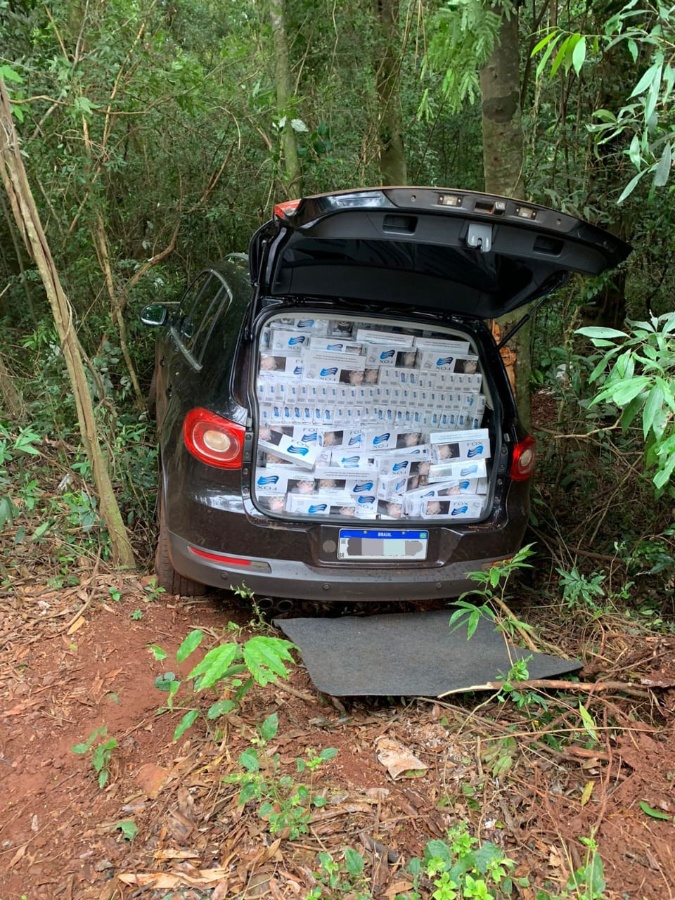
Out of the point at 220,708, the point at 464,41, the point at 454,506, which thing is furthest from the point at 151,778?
the point at 464,41

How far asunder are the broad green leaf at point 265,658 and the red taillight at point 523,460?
167cm

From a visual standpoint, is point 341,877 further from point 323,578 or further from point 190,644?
point 323,578

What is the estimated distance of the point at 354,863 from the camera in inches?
68.5

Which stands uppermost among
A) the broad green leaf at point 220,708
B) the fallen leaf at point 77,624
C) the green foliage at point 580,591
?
the broad green leaf at point 220,708

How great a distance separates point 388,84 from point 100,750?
6.99 metres

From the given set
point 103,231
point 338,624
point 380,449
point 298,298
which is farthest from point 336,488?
point 103,231

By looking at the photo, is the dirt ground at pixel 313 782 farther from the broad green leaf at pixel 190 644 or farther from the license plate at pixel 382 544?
the license plate at pixel 382 544

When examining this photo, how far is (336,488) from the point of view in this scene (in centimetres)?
332

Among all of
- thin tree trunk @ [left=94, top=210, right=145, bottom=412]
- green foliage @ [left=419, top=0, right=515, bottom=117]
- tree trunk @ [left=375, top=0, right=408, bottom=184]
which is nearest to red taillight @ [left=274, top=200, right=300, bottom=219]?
green foliage @ [left=419, top=0, right=515, bottom=117]

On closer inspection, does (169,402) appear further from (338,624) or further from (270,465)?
(338,624)

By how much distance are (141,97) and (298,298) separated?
3110 millimetres

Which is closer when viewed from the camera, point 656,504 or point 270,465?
point 270,465

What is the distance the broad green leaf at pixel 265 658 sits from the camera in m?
2.02

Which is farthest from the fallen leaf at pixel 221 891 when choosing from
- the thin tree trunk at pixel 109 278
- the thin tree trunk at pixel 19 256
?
the thin tree trunk at pixel 19 256
